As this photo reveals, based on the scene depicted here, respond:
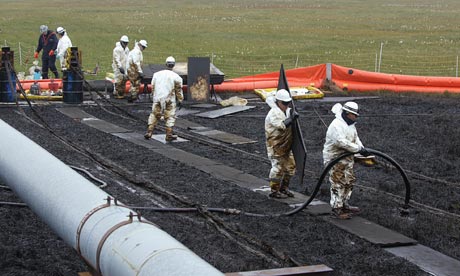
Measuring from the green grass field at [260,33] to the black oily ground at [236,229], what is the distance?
18276 millimetres

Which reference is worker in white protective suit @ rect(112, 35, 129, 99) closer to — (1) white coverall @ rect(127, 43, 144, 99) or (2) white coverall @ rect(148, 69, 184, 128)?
(1) white coverall @ rect(127, 43, 144, 99)

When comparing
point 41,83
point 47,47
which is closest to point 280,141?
point 41,83

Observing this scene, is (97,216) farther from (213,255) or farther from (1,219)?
(1,219)

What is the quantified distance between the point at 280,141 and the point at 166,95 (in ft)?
18.8

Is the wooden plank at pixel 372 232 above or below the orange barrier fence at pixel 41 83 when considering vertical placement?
above

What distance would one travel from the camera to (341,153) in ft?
37.9

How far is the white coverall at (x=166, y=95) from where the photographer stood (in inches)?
696

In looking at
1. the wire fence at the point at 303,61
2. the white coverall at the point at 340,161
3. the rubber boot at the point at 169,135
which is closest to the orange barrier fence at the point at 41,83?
the wire fence at the point at 303,61

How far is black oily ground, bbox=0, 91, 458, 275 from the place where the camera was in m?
9.20

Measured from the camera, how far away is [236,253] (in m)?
9.66

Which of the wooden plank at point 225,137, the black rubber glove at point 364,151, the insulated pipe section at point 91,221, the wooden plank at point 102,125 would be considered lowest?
the wooden plank at point 102,125

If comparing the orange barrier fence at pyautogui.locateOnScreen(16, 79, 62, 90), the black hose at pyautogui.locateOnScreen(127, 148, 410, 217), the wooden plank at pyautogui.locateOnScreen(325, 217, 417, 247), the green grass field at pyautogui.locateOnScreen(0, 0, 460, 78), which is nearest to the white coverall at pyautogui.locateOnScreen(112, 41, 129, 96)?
the orange barrier fence at pyautogui.locateOnScreen(16, 79, 62, 90)

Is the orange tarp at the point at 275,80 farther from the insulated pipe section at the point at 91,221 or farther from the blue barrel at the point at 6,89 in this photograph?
the insulated pipe section at the point at 91,221

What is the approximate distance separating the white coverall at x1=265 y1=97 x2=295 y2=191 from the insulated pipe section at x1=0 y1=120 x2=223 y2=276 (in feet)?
16.2
